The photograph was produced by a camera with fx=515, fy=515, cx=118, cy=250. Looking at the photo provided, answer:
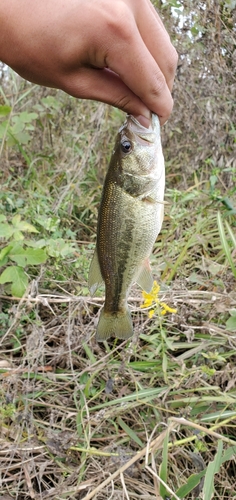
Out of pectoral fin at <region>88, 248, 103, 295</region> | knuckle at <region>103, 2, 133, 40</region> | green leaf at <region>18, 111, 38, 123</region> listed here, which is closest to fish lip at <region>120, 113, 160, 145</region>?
knuckle at <region>103, 2, 133, 40</region>

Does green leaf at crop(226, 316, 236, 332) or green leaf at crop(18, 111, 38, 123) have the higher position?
green leaf at crop(18, 111, 38, 123)

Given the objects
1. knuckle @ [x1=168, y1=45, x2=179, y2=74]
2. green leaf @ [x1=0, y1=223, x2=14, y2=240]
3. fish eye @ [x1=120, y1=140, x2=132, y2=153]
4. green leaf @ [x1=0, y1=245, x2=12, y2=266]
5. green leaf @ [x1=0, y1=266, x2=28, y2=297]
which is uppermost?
knuckle @ [x1=168, y1=45, x2=179, y2=74]

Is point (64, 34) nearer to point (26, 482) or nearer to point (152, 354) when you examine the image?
point (152, 354)

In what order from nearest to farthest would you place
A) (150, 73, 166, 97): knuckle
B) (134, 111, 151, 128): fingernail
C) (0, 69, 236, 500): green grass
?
1. (150, 73, 166, 97): knuckle
2. (134, 111, 151, 128): fingernail
3. (0, 69, 236, 500): green grass

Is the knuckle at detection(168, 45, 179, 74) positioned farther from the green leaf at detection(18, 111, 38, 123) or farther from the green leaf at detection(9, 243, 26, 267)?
the green leaf at detection(18, 111, 38, 123)

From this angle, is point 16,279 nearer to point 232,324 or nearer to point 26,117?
point 232,324

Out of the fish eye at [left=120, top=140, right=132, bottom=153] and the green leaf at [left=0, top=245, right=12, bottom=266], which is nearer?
the fish eye at [left=120, top=140, right=132, bottom=153]

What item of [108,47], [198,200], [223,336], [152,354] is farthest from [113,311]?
[198,200]
